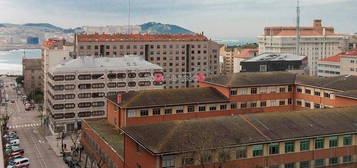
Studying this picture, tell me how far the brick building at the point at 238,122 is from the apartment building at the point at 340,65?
159 feet

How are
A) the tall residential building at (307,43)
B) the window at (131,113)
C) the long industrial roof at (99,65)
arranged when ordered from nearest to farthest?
1. the window at (131,113)
2. the long industrial roof at (99,65)
3. the tall residential building at (307,43)

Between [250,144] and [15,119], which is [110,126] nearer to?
[250,144]

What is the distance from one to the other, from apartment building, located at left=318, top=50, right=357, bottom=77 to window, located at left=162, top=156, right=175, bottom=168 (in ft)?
263

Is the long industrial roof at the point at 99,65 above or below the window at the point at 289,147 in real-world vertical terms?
above

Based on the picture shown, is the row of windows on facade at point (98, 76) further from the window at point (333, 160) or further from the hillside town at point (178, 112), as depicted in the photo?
the window at point (333, 160)

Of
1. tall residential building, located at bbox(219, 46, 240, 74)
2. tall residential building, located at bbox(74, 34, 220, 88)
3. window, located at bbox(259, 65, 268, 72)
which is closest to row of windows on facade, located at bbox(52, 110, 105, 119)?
tall residential building, located at bbox(74, 34, 220, 88)

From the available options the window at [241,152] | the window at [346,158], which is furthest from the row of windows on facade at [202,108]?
the window at [346,158]

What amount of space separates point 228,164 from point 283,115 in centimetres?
722

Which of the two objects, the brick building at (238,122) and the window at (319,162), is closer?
the brick building at (238,122)

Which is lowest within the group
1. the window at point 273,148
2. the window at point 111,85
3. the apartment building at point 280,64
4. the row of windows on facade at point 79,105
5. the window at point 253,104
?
the row of windows on facade at point 79,105

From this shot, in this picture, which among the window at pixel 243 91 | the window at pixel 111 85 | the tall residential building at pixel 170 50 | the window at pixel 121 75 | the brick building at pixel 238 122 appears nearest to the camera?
the brick building at pixel 238 122

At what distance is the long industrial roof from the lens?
63.2 m

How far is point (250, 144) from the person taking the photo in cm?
3002

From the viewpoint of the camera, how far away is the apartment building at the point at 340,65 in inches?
3880
